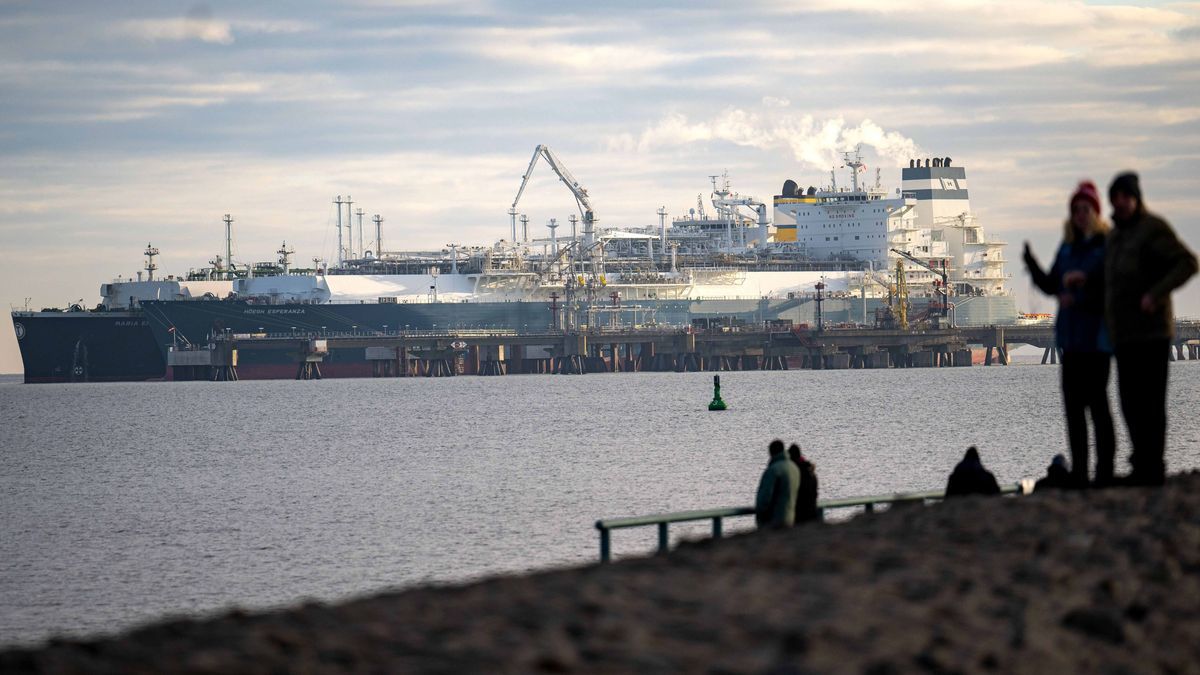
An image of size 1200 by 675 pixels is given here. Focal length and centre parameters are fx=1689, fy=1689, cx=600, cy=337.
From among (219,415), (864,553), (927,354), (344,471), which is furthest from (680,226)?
(864,553)

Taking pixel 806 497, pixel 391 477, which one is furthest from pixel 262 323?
pixel 806 497

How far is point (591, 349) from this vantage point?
124938 millimetres

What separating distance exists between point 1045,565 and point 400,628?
3656mm

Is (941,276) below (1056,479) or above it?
above

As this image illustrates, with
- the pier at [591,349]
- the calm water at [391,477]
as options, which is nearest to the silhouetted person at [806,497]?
the calm water at [391,477]

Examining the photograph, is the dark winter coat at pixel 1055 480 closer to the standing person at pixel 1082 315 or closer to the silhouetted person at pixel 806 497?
the standing person at pixel 1082 315

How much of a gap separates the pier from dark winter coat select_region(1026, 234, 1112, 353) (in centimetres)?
10862

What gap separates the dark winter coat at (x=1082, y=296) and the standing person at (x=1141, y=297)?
0.22 meters

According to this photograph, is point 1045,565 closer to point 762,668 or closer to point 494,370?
point 762,668

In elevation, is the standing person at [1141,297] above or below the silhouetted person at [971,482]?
above

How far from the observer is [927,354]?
130m

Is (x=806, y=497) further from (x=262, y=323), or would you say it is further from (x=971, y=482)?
(x=262, y=323)

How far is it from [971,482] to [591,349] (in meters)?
111

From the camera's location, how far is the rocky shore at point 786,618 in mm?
6809
